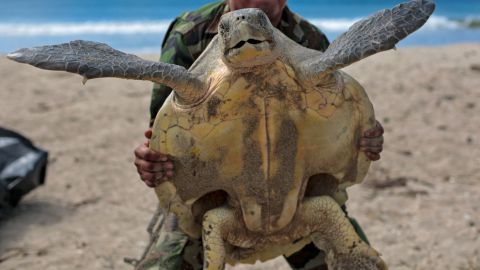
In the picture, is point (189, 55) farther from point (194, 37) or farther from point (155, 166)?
point (155, 166)

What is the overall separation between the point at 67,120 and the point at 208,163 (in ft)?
12.8

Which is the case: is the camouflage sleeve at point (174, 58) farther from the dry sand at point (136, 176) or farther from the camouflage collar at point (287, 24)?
the dry sand at point (136, 176)

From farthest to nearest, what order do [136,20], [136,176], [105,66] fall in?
[136,20] < [136,176] < [105,66]

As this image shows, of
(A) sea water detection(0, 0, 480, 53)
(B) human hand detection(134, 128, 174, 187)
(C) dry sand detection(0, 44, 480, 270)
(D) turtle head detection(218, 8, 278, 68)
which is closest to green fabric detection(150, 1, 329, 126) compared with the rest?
(B) human hand detection(134, 128, 174, 187)

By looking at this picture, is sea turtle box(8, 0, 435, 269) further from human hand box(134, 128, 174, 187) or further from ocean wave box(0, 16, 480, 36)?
ocean wave box(0, 16, 480, 36)

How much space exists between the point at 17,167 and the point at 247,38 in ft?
8.39

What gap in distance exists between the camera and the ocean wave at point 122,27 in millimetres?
17438

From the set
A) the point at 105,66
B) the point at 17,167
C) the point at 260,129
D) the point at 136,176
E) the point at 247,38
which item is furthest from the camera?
the point at 136,176

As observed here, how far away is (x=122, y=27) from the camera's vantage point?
19156 millimetres

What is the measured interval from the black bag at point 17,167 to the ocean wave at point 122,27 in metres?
14.4

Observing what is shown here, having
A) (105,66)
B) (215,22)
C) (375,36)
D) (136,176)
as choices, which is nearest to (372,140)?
(375,36)

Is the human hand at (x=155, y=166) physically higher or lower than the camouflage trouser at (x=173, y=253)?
higher

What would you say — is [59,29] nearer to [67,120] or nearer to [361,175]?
[67,120]

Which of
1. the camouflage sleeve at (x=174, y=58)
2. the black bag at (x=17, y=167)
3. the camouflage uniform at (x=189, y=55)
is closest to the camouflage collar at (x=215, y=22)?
the camouflage uniform at (x=189, y=55)
